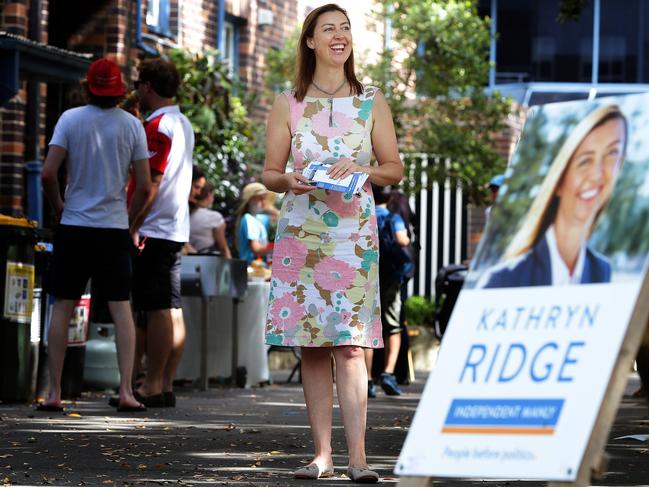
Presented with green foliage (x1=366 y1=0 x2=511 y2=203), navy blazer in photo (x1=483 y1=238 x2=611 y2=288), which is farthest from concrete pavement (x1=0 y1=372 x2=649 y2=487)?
green foliage (x1=366 y1=0 x2=511 y2=203)

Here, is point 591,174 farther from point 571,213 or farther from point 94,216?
point 94,216

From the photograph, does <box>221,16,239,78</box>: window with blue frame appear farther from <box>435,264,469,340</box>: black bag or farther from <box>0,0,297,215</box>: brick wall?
<box>435,264,469,340</box>: black bag

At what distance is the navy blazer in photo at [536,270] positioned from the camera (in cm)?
489

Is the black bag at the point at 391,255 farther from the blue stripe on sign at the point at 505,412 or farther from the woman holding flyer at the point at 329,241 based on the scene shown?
the blue stripe on sign at the point at 505,412

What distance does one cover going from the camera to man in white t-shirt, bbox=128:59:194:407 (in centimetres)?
1070

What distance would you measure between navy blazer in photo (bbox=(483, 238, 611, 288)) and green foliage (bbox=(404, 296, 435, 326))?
14.8 m

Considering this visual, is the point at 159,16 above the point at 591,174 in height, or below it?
above

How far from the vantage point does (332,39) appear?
7203mm

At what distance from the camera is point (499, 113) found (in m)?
21.6

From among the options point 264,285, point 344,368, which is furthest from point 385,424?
point 264,285

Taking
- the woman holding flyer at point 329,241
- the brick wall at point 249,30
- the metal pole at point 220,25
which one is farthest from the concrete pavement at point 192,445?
the metal pole at point 220,25

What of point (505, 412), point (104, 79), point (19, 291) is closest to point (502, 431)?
point (505, 412)

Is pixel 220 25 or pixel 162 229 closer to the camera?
pixel 162 229

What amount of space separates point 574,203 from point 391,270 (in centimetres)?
869
